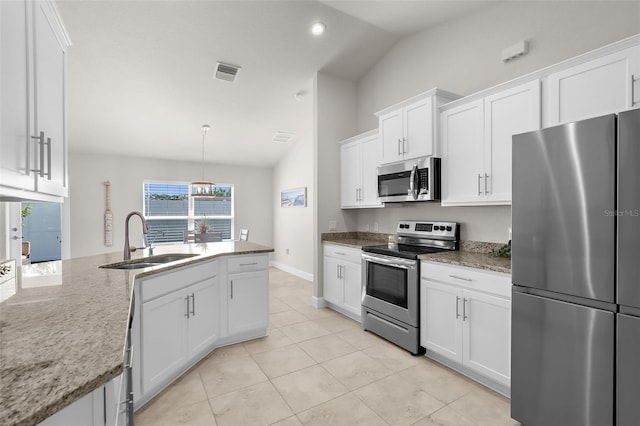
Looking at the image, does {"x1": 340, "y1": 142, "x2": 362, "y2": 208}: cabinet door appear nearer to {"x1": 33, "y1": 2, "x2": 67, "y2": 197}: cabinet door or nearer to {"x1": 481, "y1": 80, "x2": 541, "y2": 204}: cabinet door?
{"x1": 481, "y1": 80, "x2": 541, "y2": 204}: cabinet door

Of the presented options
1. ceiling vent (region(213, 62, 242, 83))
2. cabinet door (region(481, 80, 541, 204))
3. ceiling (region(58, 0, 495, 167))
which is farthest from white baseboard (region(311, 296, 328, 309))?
ceiling vent (region(213, 62, 242, 83))

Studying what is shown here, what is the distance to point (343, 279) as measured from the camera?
149 inches

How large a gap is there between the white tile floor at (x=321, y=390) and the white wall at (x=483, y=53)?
140 centimetres

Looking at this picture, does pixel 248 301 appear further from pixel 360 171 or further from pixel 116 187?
pixel 116 187

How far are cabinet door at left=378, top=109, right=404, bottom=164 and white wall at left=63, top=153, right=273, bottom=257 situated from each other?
459 centimetres

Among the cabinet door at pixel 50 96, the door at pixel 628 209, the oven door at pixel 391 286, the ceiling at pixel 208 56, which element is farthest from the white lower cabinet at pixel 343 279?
the cabinet door at pixel 50 96

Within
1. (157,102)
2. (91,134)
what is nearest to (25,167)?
(157,102)

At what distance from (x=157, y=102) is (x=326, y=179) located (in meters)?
2.59

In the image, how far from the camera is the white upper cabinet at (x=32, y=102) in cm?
100

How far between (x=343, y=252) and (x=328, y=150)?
4.78 ft

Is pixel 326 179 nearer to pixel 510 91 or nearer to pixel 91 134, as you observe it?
pixel 510 91

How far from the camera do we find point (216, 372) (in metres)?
2.49

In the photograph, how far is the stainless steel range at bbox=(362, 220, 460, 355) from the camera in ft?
9.05

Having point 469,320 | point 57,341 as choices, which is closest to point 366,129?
point 469,320
